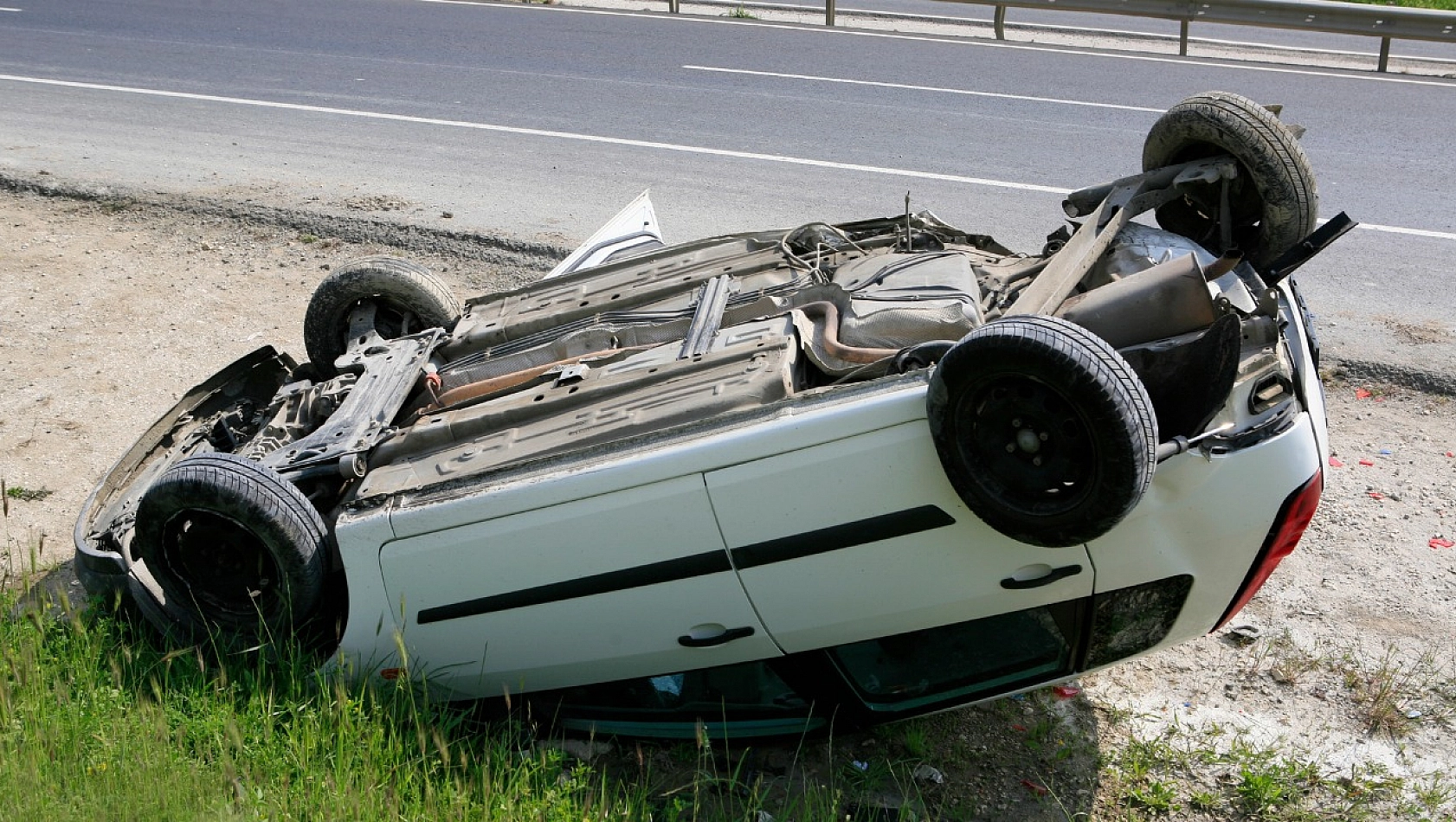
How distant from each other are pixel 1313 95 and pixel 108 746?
1135 cm

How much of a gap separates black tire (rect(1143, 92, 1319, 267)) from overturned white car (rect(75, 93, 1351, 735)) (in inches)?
0.5

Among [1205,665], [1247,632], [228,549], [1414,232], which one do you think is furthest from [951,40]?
[228,549]

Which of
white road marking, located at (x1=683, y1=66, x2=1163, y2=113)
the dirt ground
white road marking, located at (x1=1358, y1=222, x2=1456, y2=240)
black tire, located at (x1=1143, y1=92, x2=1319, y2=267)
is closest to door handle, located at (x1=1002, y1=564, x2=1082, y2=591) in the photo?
the dirt ground

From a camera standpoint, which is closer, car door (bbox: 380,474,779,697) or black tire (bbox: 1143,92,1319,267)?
car door (bbox: 380,474,779,697)

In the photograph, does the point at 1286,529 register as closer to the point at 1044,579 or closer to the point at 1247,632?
the point at 1044,579

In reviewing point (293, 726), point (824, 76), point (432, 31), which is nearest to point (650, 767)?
point (293, 726)

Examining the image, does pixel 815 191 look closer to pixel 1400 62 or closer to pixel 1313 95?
pixel 1313 95

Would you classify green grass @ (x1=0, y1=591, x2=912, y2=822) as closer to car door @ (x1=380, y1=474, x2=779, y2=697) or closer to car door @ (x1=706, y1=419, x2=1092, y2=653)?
car door @ (x1=380, y1=474, x2=779, y2=697)

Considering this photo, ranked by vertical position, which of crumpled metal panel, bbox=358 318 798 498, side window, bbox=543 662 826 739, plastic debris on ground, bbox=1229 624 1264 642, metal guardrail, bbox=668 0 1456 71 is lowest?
plastic debris on ground, bbox=1229 624 1264 642

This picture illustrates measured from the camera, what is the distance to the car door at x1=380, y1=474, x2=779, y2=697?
3.34 meters

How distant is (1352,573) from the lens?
4.68 metres

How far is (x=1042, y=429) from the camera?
2.98 meters

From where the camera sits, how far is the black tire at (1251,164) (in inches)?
160

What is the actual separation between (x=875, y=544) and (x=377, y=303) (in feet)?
9.32
